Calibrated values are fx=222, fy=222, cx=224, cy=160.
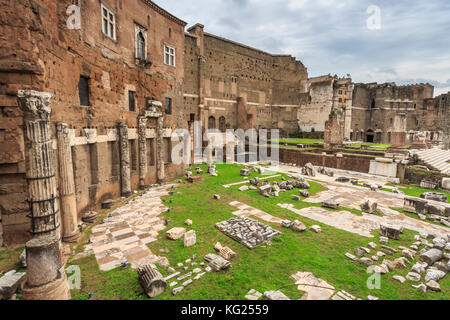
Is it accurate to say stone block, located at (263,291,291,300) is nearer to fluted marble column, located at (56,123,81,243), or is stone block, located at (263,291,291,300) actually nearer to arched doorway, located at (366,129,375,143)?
fluted marble column, located at (56,123,81,243)

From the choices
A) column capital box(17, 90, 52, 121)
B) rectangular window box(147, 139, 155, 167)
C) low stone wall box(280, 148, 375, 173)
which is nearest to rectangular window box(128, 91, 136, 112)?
rectangular window box(147, 139, 155, 167)

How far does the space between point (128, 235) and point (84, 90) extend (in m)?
6.04

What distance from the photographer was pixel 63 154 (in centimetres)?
680

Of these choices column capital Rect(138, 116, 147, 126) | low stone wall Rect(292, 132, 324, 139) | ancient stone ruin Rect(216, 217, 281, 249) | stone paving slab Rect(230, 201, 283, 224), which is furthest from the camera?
low stone wall Rect(292, 132, 324, 139)

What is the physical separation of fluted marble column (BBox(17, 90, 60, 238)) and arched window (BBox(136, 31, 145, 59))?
880cm

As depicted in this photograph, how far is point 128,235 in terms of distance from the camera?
289 inches

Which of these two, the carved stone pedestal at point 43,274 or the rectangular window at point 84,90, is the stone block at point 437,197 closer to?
the carved stone pedestal at point 43,274

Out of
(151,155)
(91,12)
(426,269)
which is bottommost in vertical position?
(426,269)

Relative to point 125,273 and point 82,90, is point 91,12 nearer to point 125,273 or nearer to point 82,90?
point 82,90

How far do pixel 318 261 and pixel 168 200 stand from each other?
737 cm

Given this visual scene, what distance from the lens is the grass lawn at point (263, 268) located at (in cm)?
474

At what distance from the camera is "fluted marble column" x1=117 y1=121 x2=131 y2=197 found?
11109mm

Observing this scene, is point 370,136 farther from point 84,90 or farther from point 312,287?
point 84,90

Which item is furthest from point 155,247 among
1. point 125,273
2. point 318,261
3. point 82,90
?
point 82,90
